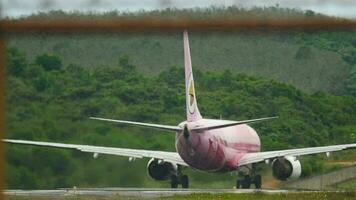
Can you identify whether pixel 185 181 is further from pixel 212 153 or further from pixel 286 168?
pixel 286 168

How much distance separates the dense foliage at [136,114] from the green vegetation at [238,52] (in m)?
0.97

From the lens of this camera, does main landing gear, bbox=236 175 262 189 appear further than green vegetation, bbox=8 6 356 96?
Yes

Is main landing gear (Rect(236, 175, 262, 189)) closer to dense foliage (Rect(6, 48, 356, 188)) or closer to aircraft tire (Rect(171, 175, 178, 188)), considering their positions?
Result: dense foliage (Rect(6, 48, 356, 188))

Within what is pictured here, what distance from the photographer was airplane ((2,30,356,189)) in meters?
31.8

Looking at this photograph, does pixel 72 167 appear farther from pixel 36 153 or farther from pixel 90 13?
pixel 90 13

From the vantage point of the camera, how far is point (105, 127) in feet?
91.7

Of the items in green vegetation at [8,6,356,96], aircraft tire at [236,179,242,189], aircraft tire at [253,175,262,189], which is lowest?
aircraft tire at [236,179,242,189]

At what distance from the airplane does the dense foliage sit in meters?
0.49

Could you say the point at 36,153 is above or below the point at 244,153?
above

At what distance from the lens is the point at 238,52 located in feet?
80.4

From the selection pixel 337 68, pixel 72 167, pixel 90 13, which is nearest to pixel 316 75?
pixel 337 68

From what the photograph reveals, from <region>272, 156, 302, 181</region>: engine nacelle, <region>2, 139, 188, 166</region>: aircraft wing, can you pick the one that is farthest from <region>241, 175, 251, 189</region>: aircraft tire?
<region>2, 139, 188, 166</region>: aircraft wing

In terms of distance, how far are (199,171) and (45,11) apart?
30801 millimetres

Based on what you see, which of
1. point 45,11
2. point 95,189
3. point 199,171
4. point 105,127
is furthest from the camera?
point 199,171
